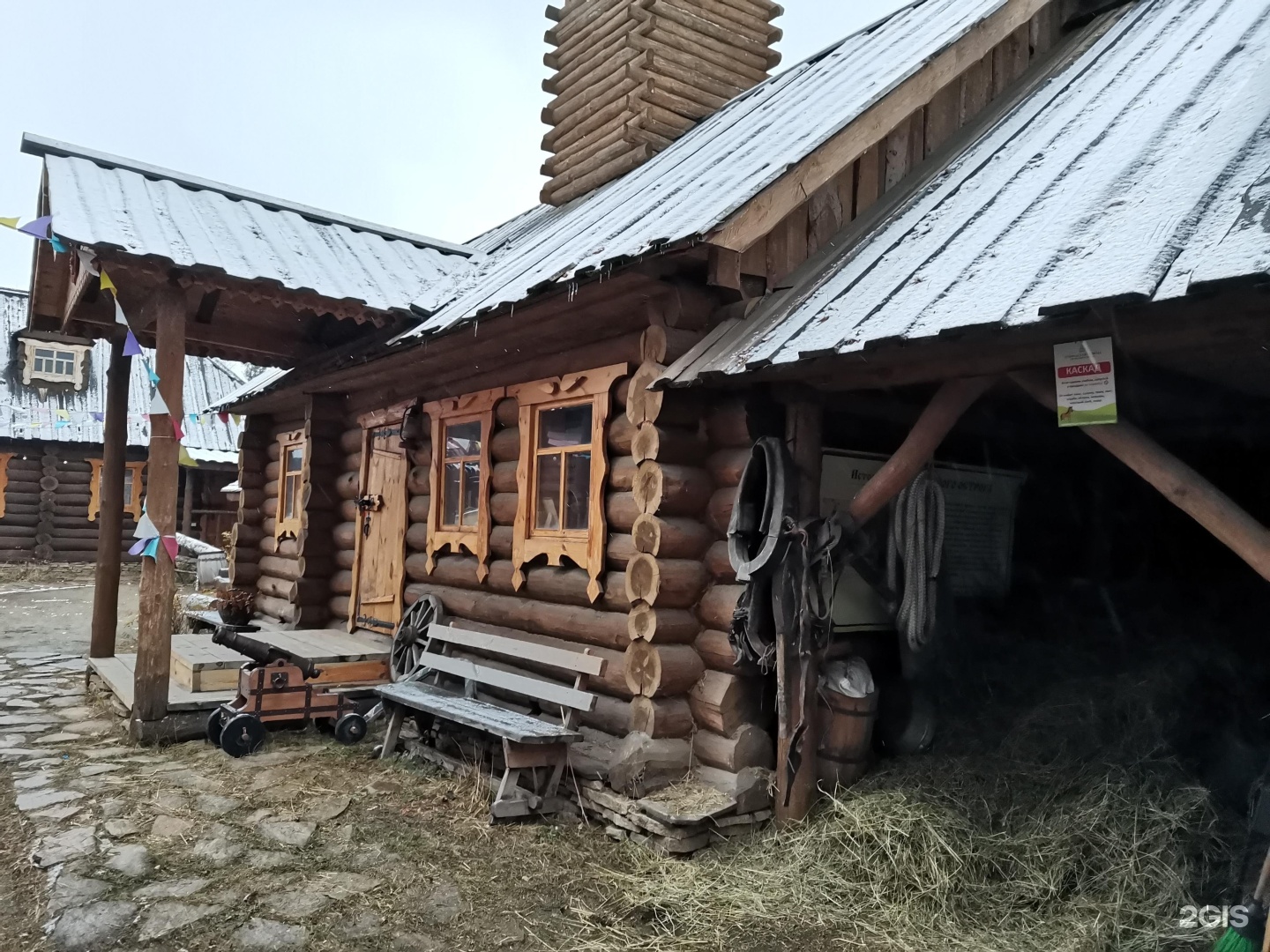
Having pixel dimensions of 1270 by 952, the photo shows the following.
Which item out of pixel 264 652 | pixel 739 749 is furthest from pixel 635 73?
pixel 739 749

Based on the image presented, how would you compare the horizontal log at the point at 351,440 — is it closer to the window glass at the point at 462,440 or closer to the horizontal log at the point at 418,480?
the horizontal log at the point at 418,480

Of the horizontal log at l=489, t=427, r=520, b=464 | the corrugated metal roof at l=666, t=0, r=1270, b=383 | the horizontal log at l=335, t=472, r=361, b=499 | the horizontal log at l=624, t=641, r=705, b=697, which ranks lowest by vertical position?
the horizontal log at l=624, t=641, r=705, b=697

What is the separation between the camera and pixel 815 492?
17.5 ft

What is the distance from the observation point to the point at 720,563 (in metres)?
5.72

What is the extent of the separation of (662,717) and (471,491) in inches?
132

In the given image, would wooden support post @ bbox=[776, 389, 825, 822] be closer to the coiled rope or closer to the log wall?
the coiled rope

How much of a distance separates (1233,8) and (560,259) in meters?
5.28

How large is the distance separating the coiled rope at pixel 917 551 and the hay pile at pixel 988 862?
78 centimetres

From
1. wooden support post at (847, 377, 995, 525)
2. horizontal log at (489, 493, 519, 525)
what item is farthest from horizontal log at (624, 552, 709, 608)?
horizontal log at (489, 493, 519, 525)

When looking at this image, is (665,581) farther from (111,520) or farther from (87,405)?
(87,405)

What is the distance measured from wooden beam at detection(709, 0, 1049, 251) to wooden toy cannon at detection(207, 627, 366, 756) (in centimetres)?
483

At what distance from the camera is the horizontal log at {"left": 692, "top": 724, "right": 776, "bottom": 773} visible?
17.6 ft

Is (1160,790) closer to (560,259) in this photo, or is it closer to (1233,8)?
(560,259)

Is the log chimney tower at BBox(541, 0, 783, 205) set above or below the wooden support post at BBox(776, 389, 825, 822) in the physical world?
above
